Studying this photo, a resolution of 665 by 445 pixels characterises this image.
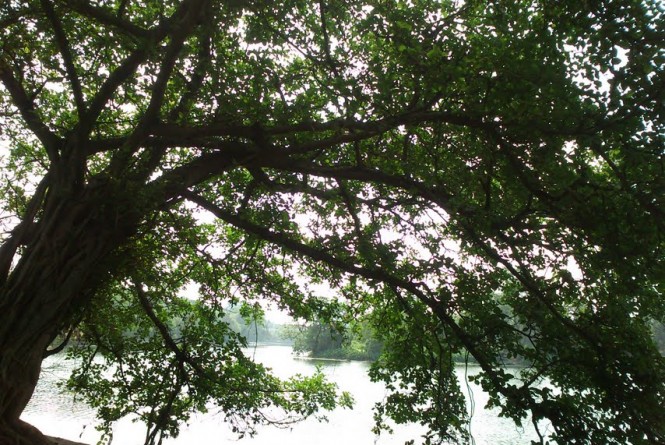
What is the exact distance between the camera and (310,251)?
4.62 m

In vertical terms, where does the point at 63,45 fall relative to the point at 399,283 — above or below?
above

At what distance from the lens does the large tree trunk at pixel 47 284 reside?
353 centimetres

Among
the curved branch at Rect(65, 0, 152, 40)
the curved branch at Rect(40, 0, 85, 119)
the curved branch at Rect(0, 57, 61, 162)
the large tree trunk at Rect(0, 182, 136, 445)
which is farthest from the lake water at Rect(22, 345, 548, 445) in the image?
the curved branch at Rect(65, 0, 152, 40)

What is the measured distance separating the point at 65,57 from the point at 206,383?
4.18m

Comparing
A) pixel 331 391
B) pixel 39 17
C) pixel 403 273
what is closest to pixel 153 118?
pixel 39 17

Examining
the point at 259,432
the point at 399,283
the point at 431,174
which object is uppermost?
the point at 431,174

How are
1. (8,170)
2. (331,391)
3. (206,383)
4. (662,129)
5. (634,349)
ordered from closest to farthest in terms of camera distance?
(662,129) < (634,349) < (206,383) < (331,391) < (8,170)

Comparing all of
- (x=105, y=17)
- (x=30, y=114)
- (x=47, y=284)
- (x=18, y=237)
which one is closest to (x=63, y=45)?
(x=105, y=17)

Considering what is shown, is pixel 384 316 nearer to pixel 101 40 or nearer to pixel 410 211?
pixel 410 211

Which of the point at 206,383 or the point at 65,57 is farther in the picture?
the point at 206,383

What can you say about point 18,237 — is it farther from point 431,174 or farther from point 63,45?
point 431,174

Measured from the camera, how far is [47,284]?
12.3ft

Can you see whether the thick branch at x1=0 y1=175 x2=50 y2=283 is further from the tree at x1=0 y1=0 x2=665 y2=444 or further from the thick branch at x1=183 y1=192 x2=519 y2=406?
the thick branch at x1=183 y1=192 x2=519 y2=406

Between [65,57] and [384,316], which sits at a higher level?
[65,57]
